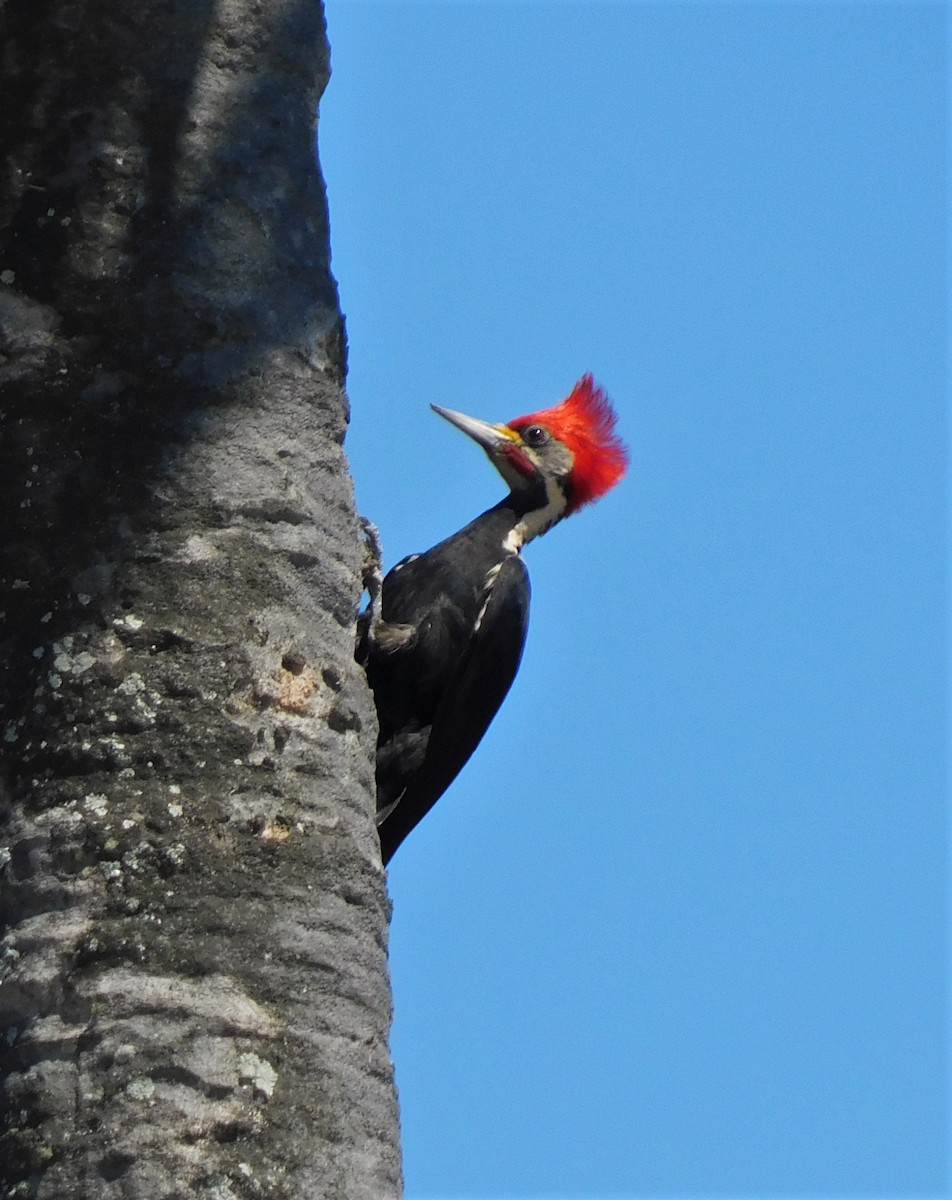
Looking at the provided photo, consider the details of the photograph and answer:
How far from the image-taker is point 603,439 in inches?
207

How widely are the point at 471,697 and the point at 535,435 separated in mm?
1290

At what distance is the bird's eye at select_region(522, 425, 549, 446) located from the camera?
16.8 feet

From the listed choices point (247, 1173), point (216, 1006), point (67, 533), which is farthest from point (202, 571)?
point (247, 1173)

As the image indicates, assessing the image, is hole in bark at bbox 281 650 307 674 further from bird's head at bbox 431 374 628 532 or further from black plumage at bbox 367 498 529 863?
bird's head at bbox 431 374 628 532

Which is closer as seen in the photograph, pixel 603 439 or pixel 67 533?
pixel 67 533

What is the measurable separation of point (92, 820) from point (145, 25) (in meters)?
1.19

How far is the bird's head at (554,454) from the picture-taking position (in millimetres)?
5004

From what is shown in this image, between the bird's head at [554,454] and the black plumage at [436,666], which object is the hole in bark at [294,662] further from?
the bird's head at [554,454]

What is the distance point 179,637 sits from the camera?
6.31 feet

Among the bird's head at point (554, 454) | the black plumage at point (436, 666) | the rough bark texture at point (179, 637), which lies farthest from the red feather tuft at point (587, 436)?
the rough bark texture at point (179, 637)

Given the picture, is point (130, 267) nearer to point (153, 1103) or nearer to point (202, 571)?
point (202, 571)

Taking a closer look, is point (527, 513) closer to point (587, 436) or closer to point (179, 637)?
point (587, 436)

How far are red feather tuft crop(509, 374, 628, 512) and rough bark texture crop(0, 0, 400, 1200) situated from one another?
2.73m

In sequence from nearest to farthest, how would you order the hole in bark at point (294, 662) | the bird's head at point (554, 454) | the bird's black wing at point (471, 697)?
the hole in bark at point (294, 662), the bird's black wing at point (471, 697), the bird's head at point (554, 454)
